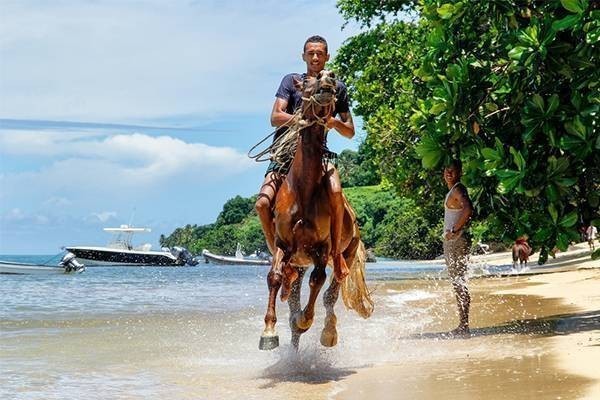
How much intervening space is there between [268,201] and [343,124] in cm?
98

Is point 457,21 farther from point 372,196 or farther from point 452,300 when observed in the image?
point 372,196

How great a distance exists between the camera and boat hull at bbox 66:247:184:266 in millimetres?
61969

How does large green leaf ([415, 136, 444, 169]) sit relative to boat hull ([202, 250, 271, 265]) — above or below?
above

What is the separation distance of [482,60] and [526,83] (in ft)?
3.36

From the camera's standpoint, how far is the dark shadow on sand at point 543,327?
1032 centimetres

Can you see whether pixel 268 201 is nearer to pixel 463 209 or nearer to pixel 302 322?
pixel 302 322

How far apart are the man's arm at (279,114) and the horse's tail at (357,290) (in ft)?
6.09

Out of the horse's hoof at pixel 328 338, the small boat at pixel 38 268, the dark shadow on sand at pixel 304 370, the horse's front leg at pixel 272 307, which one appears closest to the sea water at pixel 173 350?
the dark shadow on sand at pixel 304 370

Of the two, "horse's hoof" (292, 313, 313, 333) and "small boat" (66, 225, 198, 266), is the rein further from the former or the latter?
"small boat" (66, 225, 198, 266)

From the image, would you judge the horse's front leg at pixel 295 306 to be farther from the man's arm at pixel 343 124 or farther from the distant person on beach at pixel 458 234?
the distant person on beach at pixel 458 234

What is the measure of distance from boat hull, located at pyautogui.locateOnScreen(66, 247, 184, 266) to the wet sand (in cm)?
5108

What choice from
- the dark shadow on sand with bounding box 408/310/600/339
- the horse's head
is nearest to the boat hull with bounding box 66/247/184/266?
the dark shadow on sand with bounding box 408/310/600/339

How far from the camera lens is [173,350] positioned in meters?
11.3

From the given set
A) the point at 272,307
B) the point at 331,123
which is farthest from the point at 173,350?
the point at 331,123
